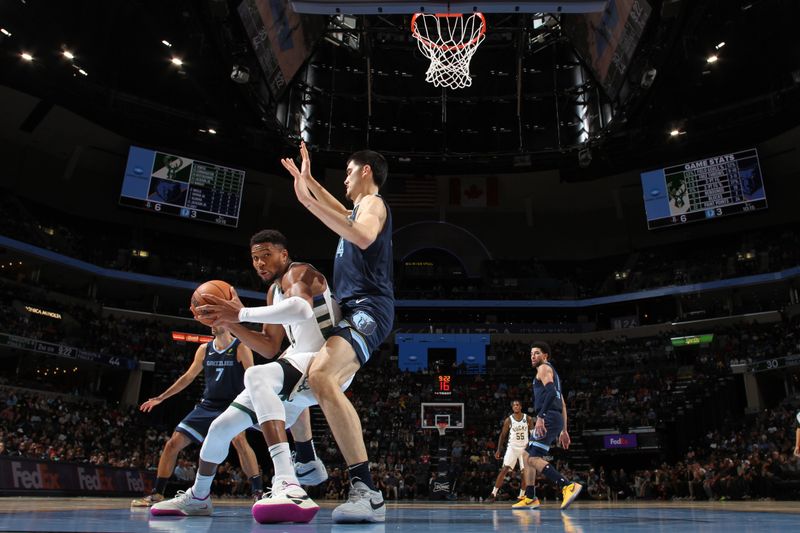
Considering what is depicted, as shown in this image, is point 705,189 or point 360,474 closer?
point 360,474

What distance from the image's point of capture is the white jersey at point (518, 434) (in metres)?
12.9

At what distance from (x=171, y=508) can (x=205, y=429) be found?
1534 millimetres

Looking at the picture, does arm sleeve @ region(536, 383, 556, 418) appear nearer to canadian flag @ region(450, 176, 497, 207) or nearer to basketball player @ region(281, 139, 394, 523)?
basketball player @ region(281, 139, 394, 523)

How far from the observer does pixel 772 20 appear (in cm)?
2209

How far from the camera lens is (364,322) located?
4098 millimetres

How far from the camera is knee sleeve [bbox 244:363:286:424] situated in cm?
396

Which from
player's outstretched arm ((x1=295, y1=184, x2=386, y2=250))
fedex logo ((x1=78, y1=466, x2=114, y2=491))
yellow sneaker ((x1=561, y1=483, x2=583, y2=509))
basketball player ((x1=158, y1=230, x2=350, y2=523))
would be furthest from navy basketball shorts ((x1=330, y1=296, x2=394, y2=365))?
fedex logo ((x1=78, y1=466, x2=114, y2=491))

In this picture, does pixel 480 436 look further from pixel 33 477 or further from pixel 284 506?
pixel 284 506

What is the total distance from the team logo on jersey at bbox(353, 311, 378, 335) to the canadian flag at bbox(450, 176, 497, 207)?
30684mm

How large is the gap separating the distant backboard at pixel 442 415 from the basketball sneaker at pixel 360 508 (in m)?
22.2


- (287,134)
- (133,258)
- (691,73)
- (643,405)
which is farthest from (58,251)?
(691,73)

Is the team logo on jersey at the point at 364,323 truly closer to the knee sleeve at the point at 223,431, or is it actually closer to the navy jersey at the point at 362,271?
the navy jersey at the point at 362,271

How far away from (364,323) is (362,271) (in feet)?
1.19

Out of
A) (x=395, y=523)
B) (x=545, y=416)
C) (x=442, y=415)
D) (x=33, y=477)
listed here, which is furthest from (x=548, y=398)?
(x=442, y=415)
